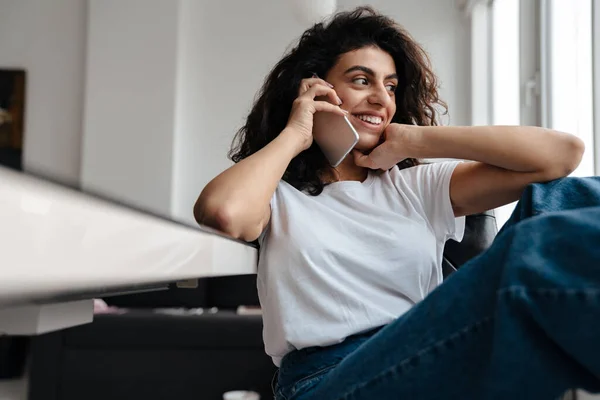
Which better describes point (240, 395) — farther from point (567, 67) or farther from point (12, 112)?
point (12, 112)

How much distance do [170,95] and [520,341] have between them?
383cm

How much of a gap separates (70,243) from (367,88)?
3.38ft

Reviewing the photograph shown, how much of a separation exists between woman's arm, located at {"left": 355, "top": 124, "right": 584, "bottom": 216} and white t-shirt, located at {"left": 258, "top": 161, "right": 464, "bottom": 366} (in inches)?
1.5

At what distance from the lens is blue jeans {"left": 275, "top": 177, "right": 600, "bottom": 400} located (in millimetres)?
463

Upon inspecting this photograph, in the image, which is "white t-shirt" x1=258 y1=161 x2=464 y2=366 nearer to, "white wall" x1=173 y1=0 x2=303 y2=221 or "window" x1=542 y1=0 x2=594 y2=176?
"window" x1=542 y1=0 x2=594 y2=176

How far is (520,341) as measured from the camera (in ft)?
1.59

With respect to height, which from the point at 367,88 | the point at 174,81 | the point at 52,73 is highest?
the point at 52,73

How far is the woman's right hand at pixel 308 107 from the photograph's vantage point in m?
1.14

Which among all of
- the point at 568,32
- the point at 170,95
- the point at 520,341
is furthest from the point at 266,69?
the point at 520,341

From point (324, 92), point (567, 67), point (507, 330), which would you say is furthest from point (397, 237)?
point (567, 67)

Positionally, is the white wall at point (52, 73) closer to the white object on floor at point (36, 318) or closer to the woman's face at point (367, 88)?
the woman's face at point (367, 88)

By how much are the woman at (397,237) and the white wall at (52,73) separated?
3.41 meters

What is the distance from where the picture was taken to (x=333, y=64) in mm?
1303

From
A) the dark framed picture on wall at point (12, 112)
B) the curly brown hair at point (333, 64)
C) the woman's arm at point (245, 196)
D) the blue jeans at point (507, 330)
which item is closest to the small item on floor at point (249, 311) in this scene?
the curly brown hair at point (333, 64)
